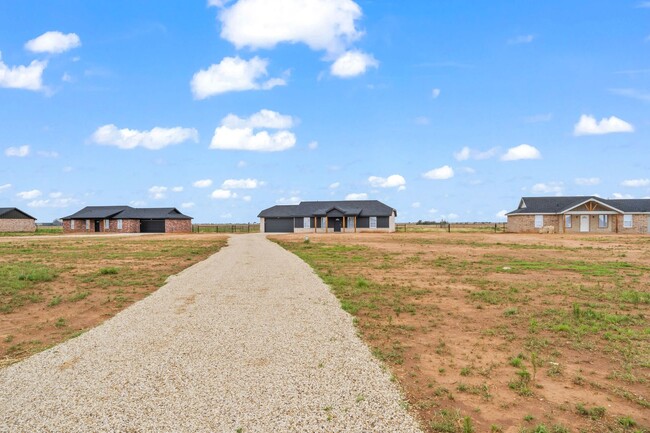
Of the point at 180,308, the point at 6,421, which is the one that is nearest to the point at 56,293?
the point at 180,308

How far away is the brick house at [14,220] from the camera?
75.1 metres

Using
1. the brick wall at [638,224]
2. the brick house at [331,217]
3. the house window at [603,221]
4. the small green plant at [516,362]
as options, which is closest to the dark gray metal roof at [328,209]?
the brick house at [331,217]

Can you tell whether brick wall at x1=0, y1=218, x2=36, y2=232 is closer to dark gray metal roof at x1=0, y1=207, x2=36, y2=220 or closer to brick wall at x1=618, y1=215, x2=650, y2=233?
dark gray metal roof at x1=0, y1=207, x2=36, y2=220

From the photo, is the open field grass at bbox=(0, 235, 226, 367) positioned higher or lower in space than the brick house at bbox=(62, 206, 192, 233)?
lower

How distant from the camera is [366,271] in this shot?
19.7 m

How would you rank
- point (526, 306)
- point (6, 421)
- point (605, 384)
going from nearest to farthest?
point (6, 421), point (605, 384), point (526, 306)

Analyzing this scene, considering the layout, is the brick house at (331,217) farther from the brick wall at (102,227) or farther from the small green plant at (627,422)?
the small green plant at (627,422)

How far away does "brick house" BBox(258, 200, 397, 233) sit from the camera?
63.9 m

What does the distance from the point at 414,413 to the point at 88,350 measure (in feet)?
19.6

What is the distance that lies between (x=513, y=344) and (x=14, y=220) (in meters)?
88.7

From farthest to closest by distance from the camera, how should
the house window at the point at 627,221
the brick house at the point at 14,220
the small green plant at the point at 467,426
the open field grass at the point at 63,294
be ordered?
the brick house at the point at 14,220
the house window at the point at 627,221
the open field grass at the point at 63,294
the small green plant at the point at 467,426

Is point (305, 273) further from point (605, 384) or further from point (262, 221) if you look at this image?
point (262, 221)

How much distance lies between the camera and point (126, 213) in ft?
242

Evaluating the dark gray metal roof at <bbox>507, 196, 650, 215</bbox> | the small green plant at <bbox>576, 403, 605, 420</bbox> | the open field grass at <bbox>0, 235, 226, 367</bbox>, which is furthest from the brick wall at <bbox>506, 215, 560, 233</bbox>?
the small green plant at <bbox>576, 403, 605, 420</bbox>
